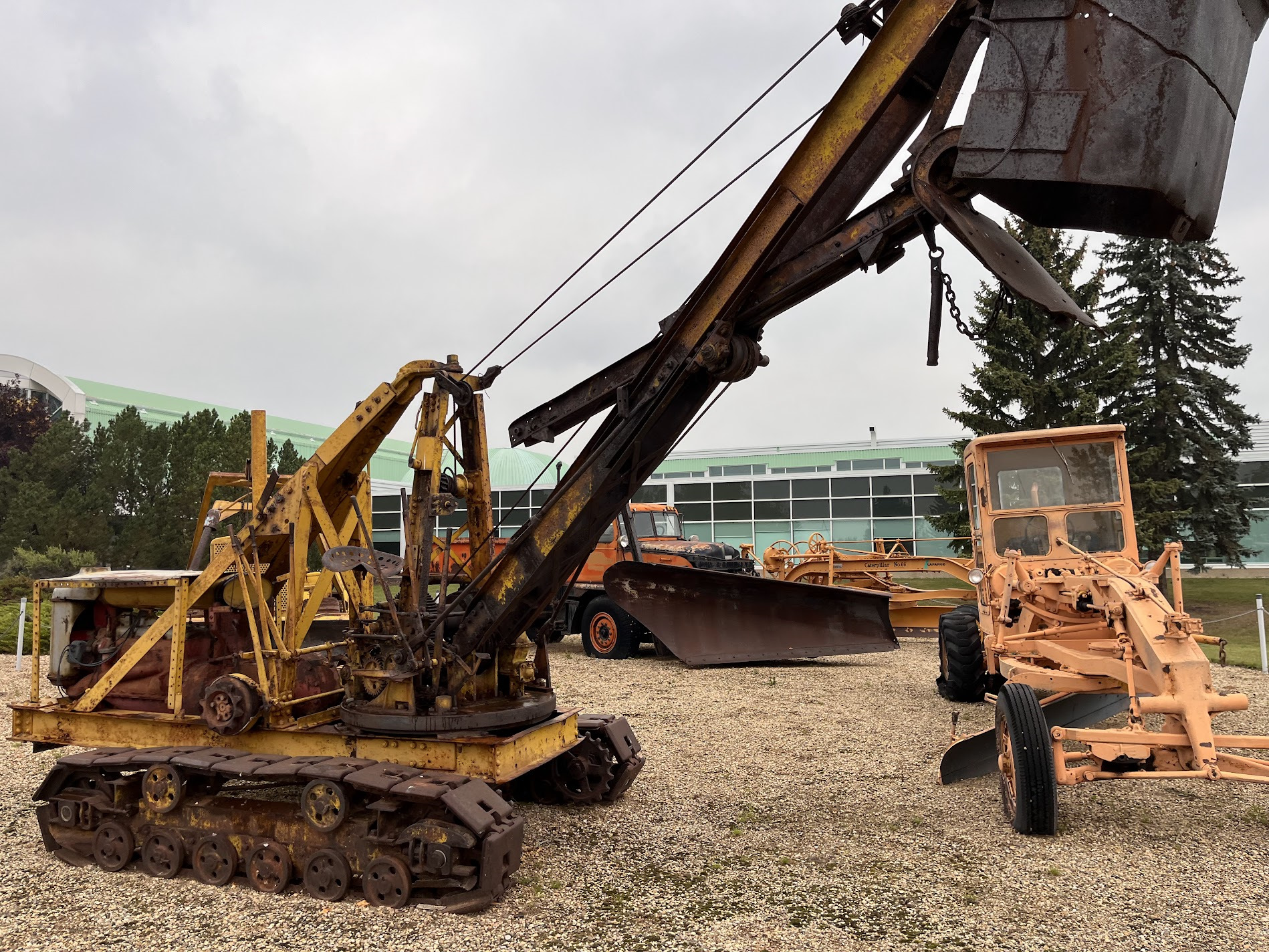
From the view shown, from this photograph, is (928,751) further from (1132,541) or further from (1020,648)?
(1132,541)

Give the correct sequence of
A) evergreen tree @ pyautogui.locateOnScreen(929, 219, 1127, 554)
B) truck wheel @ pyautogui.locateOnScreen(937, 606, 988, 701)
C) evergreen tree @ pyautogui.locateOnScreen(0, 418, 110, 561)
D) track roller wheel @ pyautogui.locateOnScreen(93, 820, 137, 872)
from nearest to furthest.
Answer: track roller wheel @ pyautogui.locateOnScreen(93, 820, 137, 872), truck wheel @ pyautogui.locateOnScreen(937, 606, 988, 701), evergreen tree @ pyautogui.locateOnScreen(929, 219, 1127, 554), evergreen tree @ pyautogui.locateOnScreen(0, 418, 110, 561)

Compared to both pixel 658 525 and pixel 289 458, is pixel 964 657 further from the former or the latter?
pixel 289 458

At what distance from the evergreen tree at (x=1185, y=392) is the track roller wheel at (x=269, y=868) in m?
20.7

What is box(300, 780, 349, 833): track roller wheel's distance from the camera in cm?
455

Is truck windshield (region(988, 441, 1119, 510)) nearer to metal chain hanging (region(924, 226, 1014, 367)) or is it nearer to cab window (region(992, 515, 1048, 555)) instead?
cab window (region(992, 515, 1048, 555))

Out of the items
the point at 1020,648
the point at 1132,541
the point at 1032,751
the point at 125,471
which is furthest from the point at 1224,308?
the point at 125,471

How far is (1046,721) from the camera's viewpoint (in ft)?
20.4

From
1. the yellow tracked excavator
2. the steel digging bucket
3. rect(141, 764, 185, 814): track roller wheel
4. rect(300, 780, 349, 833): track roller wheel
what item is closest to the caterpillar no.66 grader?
the yellow tracked excavator

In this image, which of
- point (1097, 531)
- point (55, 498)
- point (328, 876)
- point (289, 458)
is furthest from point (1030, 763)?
point (55, 498)

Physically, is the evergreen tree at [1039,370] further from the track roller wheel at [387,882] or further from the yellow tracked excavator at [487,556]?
the track roller wheel at [387,882]

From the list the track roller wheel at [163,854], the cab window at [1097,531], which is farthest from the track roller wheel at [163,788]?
the cab window at [1097,531]

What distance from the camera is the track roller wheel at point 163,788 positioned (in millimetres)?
4934

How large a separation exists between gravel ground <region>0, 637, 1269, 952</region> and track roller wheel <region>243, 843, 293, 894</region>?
2.7 inches

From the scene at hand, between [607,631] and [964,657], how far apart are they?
6.02m
